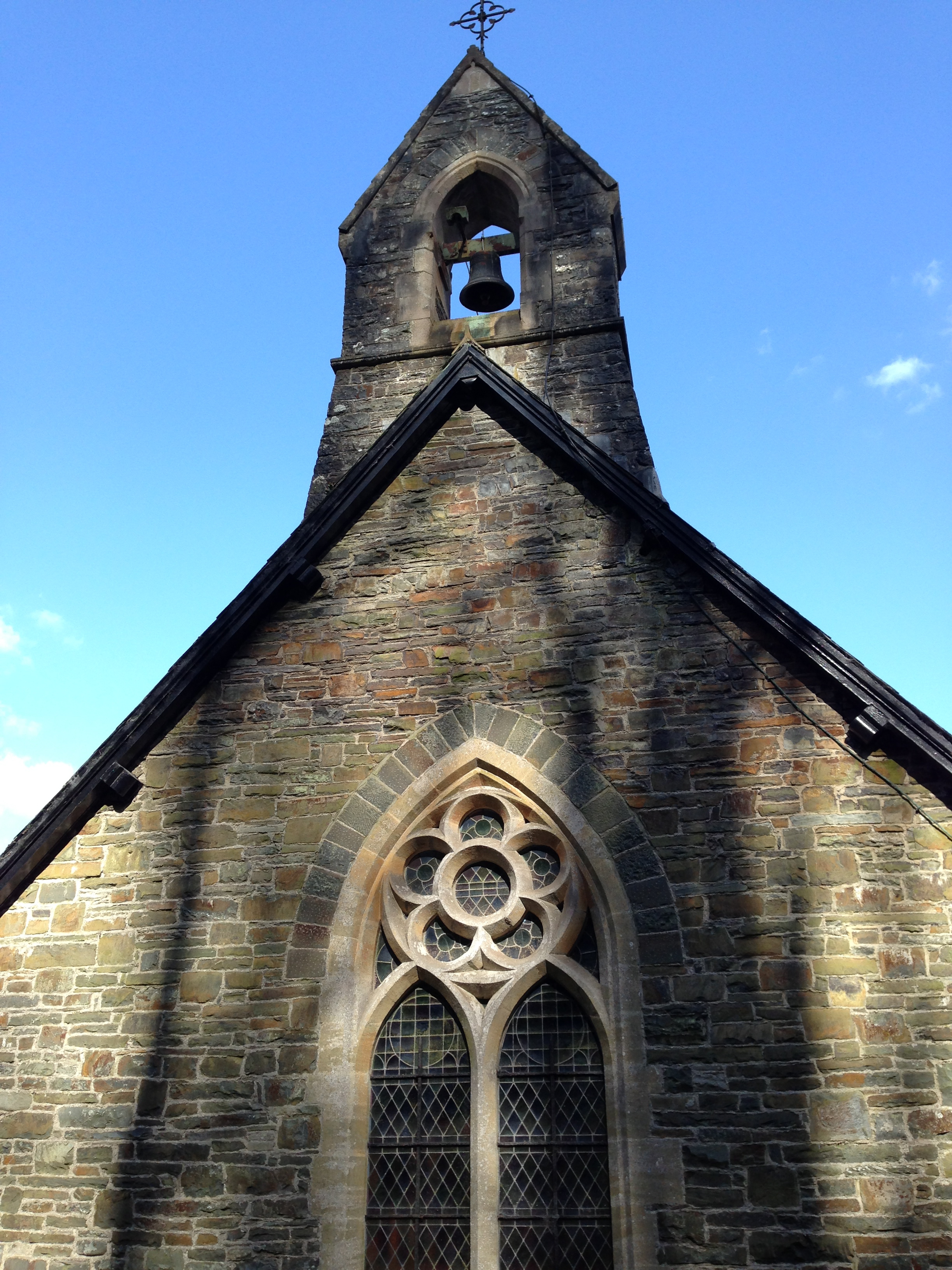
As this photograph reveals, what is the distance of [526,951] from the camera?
21.9 feet

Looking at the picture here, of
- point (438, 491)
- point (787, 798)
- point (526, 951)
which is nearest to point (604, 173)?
point (438, 491)

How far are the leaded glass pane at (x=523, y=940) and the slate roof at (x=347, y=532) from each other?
7.45ft

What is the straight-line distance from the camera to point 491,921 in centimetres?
670

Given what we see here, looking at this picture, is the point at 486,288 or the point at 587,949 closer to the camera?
the point at 587,949

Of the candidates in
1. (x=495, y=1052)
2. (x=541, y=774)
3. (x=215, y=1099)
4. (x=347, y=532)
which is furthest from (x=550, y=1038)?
(x=347, y=532)

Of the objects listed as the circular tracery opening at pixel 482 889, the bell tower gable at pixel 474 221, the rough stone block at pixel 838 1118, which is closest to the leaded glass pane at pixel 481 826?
the circular tracery opening at pixel 482 889

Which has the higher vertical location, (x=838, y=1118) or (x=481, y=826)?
(x=481, y=826)

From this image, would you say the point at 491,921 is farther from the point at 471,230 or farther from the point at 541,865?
the point at 471,230

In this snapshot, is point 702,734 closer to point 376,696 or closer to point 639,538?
point 639,538

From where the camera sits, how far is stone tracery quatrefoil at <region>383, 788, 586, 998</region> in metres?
6.59

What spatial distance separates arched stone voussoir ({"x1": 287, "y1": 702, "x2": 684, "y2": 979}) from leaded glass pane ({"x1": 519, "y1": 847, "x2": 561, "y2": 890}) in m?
0.40

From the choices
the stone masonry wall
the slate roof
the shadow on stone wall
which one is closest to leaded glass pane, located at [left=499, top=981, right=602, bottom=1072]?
the stone masonry wall

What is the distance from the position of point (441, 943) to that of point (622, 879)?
1221mm

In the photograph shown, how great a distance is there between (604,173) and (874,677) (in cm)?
624
